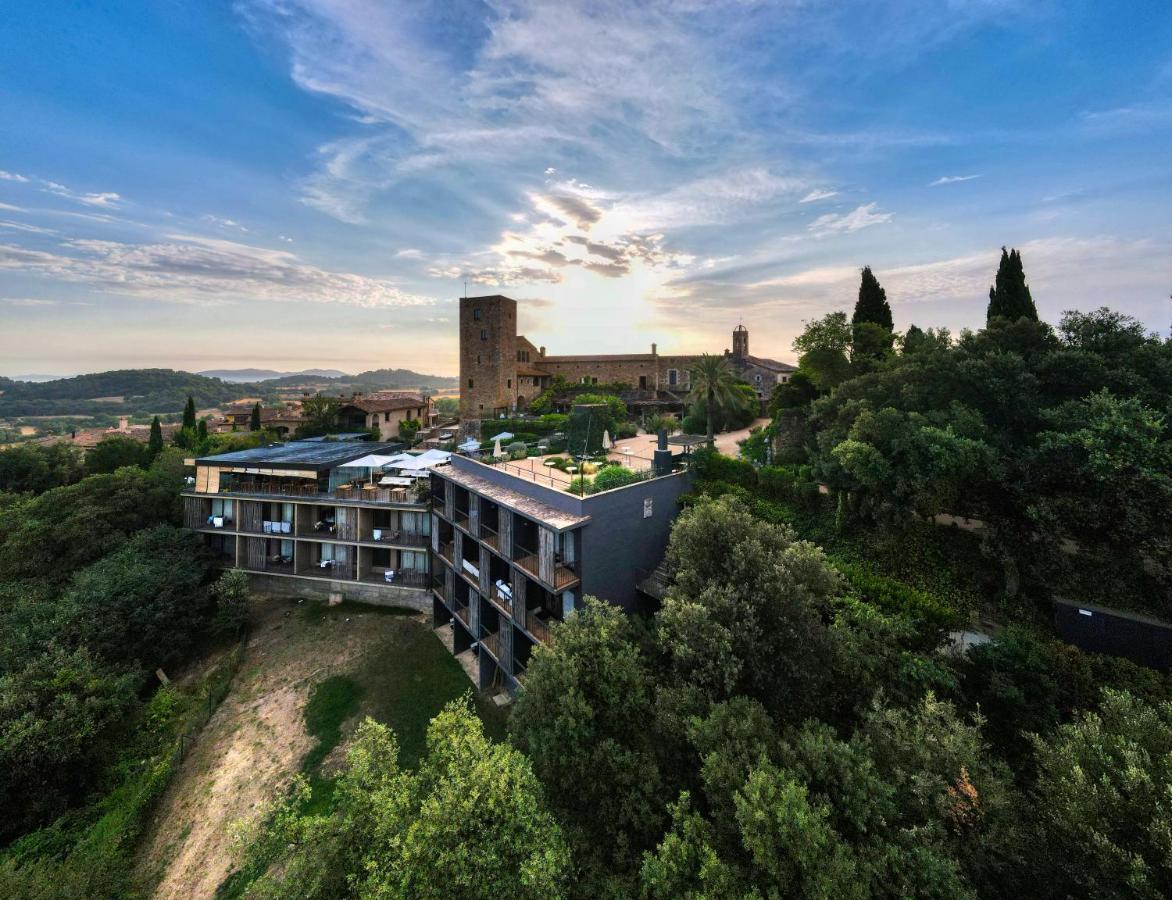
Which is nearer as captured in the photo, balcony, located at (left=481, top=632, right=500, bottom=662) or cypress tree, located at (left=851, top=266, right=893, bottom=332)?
balcony, located at (left=481, top=632, right=500, bottom=662)

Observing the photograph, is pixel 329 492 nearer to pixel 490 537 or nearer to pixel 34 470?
Answer: pixel 490 537

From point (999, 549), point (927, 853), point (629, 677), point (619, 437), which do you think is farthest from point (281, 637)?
point (999, 549)

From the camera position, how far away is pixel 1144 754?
6457 millimetres

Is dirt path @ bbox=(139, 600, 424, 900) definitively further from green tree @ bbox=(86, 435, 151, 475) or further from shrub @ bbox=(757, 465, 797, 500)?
green tree @ bbox=(86, 435, 151, 475)

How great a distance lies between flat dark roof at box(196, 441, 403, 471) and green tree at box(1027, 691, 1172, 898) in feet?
92.5

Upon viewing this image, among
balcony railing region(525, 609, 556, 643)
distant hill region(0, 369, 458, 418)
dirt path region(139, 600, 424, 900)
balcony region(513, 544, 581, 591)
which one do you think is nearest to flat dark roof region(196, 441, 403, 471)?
dirt path region(139, 600, 424, 900)

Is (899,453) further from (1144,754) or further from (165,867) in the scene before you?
(165,867)

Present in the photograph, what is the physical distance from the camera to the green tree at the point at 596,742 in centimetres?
917

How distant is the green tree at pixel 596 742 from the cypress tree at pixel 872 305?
27804 mm

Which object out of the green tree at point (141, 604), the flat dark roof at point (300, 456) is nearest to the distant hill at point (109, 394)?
the flat dark roof at point (300, 456)

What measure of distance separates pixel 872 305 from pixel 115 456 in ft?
191

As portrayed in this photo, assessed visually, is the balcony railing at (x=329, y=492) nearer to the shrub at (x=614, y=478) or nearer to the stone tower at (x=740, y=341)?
the shrub at (x=614, y=478)

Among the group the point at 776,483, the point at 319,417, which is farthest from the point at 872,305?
the point at 319,417

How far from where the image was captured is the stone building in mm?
45531
